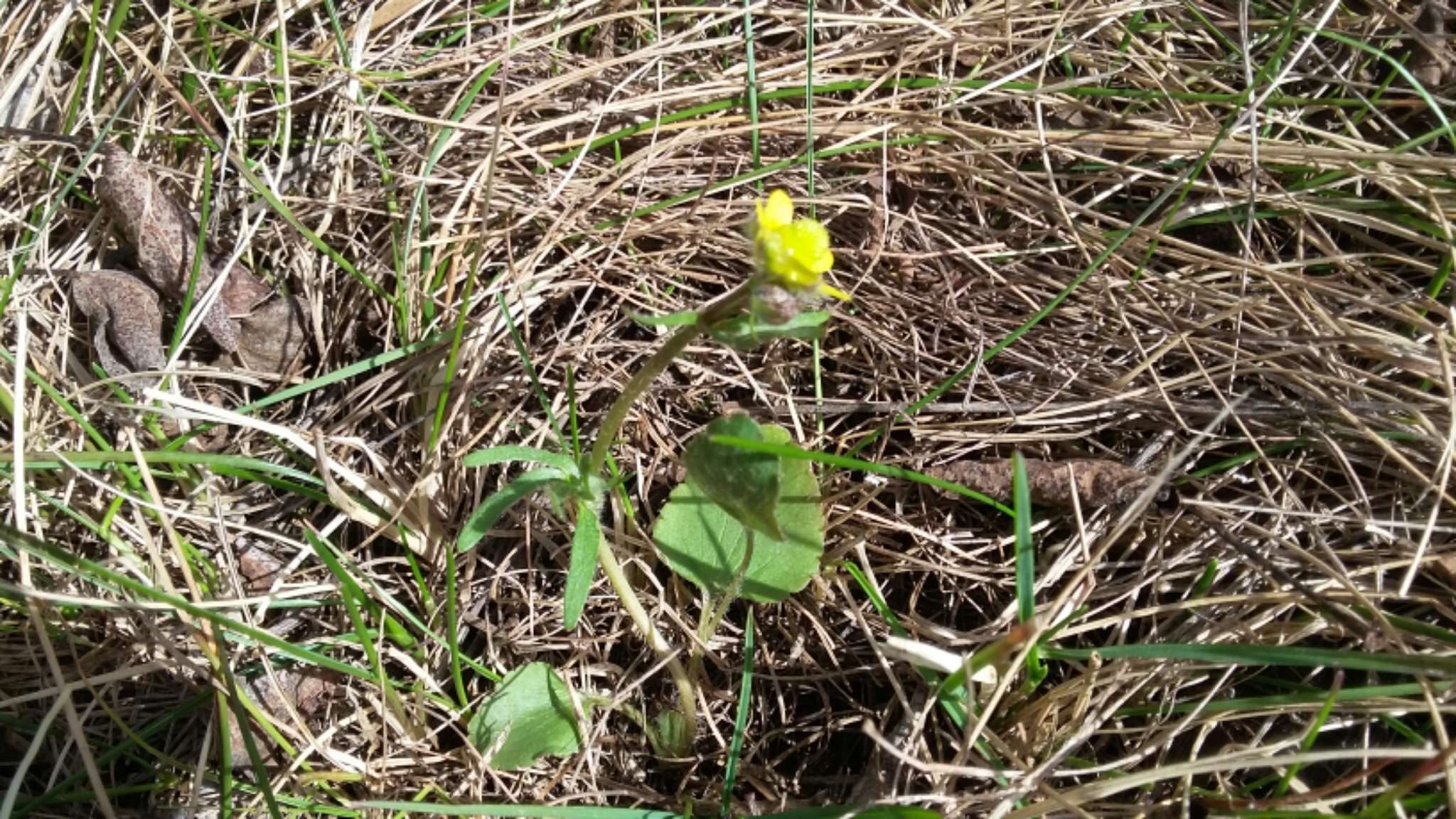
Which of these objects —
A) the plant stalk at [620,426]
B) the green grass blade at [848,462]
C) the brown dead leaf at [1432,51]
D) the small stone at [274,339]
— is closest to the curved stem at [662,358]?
the plant stalk at [620,426]

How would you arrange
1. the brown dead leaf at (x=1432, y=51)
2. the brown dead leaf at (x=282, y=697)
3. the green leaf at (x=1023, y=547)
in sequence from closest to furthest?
the green leaf at (x=1023, y=547) < the brown dead leaf at (x=282, y=697) < the brown dead leaf at (x=1432, y=51)

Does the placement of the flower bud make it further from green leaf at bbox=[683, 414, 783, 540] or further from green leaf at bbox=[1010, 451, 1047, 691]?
green leaf at bbox=[1010, 451, 1047, 691]

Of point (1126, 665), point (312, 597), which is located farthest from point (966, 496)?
point (312, 597)

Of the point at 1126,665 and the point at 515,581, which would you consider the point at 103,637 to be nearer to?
the point at 515,581

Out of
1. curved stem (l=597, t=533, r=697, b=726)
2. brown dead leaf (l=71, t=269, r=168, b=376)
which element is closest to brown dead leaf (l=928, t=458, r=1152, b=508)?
curved stem (l=597, t=533, r=697, b=726)

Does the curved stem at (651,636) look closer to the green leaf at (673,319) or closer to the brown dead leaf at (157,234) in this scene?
the green leaf at (673,319)

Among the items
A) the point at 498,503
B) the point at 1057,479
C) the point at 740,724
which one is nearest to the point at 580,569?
the point at 498,503
